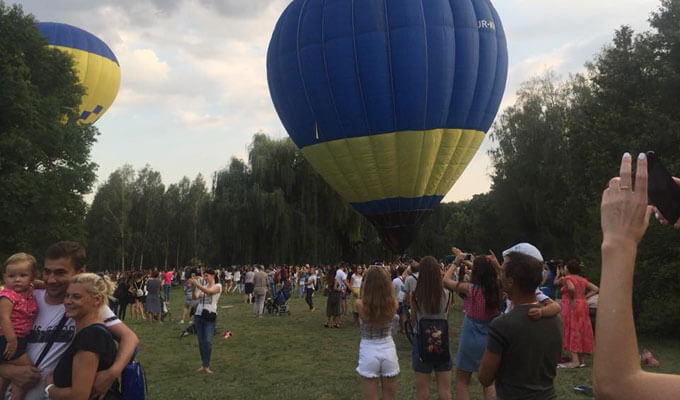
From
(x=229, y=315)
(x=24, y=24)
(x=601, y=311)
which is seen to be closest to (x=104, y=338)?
(x=601, y=311)

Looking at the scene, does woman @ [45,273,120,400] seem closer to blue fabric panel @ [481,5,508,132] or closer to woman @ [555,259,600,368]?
woman @ [555,259,600,368]

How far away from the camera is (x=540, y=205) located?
28.9 meters

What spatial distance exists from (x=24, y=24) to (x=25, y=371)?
917 inches

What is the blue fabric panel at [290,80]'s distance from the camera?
59.6ft

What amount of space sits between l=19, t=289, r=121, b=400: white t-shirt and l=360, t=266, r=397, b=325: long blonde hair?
95.5 inches

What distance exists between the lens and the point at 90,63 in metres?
32.3

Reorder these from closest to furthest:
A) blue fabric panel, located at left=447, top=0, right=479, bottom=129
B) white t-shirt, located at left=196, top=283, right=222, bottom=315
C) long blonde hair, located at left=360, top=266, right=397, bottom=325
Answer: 1. long blonde hair, located at left=360, top=266, right=397, bottom=325
2. white t-shirt, located at left=196, top=283, right=222, bottom=315
3. blue fabric panel, located at left=447, top=0, right=479, bottom=129

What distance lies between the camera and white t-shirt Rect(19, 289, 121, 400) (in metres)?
3.01

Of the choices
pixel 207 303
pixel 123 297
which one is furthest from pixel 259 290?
pixel 207 303

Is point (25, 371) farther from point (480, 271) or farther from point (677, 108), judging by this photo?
point (677, 108)

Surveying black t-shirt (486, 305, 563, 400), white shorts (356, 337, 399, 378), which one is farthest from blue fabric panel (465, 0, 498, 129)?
black t-shirt (486, 305, 563, 400)

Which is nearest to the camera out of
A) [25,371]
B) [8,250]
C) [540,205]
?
[25,371]

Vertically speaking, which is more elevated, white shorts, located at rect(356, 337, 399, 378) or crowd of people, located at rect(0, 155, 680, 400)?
crowd of people, located at rect(0, 155, 680, 400)

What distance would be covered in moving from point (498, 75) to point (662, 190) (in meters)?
18.4
